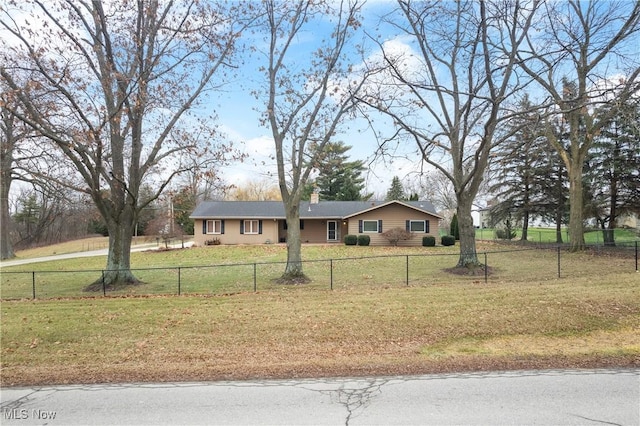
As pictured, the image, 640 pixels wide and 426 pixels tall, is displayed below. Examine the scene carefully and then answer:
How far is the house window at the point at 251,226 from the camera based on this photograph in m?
34.4

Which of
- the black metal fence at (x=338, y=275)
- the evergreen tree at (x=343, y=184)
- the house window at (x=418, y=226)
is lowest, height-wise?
the black metal fence at (x=338, y=275)

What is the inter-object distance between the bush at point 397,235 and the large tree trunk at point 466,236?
13515 millimetres

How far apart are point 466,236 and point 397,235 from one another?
46.3 ft

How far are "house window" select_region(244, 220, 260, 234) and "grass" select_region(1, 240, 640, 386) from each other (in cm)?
2173

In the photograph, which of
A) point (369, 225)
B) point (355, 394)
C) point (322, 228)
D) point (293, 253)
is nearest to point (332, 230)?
point (322, 228)

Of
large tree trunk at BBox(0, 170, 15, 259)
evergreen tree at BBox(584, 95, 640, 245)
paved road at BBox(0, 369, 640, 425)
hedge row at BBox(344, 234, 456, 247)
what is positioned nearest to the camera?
paved road at BBox(0, 369, 640, 425)

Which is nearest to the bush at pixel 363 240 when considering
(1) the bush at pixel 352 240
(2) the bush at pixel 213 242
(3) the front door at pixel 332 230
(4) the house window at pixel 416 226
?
(1) the bush at pixel 352 240

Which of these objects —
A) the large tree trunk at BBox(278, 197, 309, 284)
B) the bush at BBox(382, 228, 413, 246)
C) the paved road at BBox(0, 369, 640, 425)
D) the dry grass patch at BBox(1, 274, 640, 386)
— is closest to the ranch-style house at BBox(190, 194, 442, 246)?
the bush at BBox(382, 228, 413, 246)

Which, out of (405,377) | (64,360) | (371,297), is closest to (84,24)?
(64,360)

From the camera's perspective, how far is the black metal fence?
43.8 ft

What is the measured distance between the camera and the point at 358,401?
445 centimetres

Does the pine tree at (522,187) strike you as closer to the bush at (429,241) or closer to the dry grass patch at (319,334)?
the bush at (429,241)

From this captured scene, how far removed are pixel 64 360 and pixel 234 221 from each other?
28.4 meters

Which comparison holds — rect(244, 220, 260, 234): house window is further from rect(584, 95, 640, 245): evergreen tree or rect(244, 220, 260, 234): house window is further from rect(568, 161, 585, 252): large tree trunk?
rect(584, 95, 640, 245): evergreen tree
